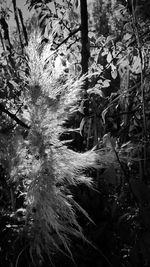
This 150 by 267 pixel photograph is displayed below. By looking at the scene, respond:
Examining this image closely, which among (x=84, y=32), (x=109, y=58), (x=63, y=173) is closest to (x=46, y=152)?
(x=63, y=173)

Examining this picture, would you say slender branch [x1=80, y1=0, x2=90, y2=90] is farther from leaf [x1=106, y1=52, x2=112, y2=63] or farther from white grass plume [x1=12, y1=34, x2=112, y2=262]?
white grass plume [x1=12, y1=34, x2=112, y2=262]

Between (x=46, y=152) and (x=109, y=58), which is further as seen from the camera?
(x=109, y=58)

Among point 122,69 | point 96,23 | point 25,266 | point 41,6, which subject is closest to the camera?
point 25,266

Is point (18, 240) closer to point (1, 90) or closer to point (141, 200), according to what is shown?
point (141, 200)

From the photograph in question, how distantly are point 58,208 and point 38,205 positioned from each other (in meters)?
0.07

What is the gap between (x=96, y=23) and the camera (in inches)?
854

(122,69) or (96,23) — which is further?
(96,23)

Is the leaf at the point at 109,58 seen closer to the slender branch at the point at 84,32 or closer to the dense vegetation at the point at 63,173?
the dense vegetation at the point at 63,173

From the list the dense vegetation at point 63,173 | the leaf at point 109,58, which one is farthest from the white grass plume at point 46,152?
the leaf at point 109,58

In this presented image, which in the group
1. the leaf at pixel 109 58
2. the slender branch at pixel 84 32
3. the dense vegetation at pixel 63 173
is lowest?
the dense vegetation at pixel 63 173

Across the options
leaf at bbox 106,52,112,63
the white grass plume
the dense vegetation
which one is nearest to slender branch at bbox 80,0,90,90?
the dense vegetation

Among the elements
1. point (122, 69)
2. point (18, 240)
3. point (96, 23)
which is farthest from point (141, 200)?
point (96, 23)

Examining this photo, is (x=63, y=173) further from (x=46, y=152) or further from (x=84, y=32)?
(x=84, y=32)

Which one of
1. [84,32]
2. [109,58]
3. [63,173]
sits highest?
[84,32]
